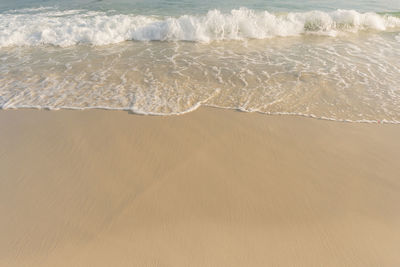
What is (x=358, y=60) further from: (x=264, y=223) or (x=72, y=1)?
(x=72, y=1)

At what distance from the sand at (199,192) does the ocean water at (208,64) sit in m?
0.64

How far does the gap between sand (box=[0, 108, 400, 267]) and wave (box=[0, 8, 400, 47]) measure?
570cm

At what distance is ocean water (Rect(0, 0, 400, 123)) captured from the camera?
4246mm

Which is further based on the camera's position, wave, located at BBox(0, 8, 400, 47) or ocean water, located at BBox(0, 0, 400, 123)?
wave, located at BBox(0, 8, 400, 47)

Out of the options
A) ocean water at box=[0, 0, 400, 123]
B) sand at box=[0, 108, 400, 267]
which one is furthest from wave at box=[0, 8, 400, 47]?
sand at box=[0, 108, 400, 267]

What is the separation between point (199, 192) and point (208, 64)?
13.4 feet

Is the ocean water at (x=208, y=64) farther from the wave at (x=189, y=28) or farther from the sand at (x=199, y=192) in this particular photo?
the sand at (x=199, y=192)

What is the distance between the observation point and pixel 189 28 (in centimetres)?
847

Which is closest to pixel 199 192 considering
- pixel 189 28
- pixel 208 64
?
pixel 208 64

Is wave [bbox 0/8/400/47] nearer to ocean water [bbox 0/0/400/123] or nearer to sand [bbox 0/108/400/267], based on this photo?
ocean water [bbox 0/0/400/123]

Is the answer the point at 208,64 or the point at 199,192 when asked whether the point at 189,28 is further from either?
the point at 199,192

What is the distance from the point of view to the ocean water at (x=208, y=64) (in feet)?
13.9

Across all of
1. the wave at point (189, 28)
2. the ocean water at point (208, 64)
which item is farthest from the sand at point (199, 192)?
the wave at point (189, 28)

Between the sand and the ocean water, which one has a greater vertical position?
the ocean water
